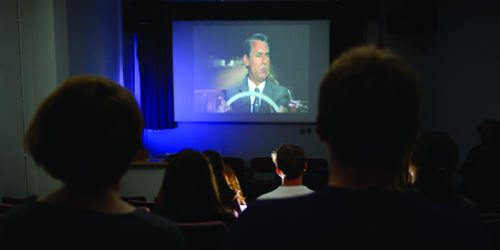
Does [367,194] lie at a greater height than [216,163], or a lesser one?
greater

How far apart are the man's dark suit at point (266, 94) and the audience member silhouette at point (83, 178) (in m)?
4.82

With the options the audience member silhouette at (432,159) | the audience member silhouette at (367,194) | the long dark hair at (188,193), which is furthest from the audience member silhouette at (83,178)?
the audience member silhouette at (432,159)

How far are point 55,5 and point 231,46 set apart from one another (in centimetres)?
268

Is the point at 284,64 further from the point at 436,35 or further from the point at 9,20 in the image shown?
the point at 9,20

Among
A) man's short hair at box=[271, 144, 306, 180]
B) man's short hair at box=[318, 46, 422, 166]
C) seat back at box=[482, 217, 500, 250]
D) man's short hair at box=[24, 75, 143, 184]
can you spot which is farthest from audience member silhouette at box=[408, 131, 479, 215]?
man's short hair at box=[24, 75, 143, 184]

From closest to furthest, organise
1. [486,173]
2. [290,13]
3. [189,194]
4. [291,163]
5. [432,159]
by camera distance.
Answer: [432,159]
[189,194]
[291,163]
[486,173]
[290,13]

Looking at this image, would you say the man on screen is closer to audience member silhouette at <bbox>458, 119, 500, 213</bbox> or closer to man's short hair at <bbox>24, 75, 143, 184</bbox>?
audience member silhouette at <bbox>458, 119, 500, 213</bbox>

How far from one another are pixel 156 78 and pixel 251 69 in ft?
5.11

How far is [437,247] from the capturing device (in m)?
0.50

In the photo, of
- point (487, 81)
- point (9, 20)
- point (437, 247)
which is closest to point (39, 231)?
point (437, 247)

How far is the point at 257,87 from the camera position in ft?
17.7

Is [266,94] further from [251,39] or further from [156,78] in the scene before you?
[156,78]

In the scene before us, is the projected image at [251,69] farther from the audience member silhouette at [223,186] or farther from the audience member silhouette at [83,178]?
the audience member silhouette at [83,178]

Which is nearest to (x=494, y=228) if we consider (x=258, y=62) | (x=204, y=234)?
(x=204, y=234)
